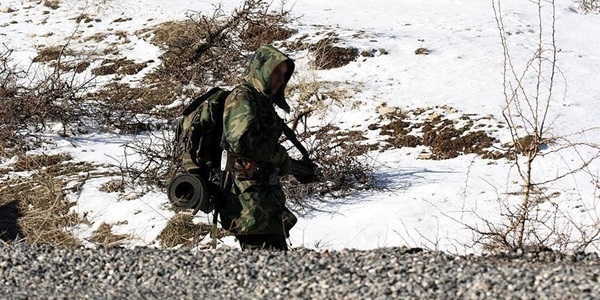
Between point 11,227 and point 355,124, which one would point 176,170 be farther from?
point 355,124

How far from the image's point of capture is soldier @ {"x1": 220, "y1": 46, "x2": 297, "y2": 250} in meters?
4.62

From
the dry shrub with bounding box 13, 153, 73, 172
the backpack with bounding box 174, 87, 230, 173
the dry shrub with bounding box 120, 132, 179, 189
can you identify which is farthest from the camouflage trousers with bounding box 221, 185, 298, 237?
the dry shrub with bounding box 13, 153, 73, 172

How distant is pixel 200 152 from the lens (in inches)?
193

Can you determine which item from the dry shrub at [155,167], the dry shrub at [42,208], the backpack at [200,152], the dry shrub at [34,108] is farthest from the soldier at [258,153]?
the dry shrub at [34,108]

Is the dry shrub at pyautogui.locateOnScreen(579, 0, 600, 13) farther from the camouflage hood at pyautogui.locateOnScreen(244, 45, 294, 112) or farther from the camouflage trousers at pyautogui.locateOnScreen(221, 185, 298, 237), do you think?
the camouflage trousers at pyautogui.locateOnScreen(221, 185, 298, 237)

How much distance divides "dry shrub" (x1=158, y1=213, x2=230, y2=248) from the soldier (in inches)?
94.7

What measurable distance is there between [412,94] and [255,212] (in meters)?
5.68

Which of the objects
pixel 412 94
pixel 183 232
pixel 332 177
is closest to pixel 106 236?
pixel 183 232

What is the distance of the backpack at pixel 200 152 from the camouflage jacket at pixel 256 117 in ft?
0.53

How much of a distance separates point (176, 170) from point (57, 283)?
13.6 ft

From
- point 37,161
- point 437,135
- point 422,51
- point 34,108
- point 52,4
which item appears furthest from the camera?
point 52,4

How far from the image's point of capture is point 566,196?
7281 millimetres

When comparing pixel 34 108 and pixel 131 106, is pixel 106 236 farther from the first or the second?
pixel 131 106

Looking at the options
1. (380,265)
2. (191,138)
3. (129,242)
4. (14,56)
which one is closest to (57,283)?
(191,138)
